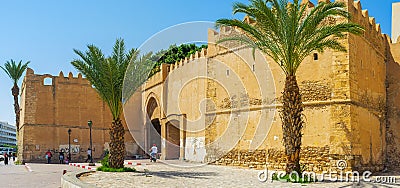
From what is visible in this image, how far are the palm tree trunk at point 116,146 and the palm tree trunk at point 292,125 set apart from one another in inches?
236

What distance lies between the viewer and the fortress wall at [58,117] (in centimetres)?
2697

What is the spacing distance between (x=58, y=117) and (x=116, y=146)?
1512cm

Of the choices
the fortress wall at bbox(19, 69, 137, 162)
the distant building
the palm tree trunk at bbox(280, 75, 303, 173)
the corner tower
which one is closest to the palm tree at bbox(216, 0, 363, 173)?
the palm tree trunk at bbox(280, 75, 303, 173)

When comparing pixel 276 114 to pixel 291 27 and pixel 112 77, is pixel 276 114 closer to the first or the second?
pixel 291 27

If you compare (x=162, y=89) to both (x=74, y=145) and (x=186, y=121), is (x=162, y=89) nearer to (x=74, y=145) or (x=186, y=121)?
(x=186, y=121)

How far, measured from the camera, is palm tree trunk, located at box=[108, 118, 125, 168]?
1427 cm

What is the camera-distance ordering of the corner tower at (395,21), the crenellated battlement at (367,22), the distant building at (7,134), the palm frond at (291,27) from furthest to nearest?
1. the distant building at (7,134)
2. the corner tower at (395,21)
3. the crenellated battlement at (367,22)
4. the palm frond at (291,27)

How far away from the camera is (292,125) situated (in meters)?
11.4

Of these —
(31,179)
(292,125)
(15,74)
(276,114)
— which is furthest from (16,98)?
(292,125)

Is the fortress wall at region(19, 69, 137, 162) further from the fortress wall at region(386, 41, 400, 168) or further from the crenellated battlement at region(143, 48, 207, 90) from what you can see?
the fortress wall at region(386, 41, 400, 168)

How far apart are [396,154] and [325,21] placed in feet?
19.8

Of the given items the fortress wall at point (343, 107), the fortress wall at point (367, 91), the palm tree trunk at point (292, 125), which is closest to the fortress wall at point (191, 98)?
the fortress wall at point (343, 107)

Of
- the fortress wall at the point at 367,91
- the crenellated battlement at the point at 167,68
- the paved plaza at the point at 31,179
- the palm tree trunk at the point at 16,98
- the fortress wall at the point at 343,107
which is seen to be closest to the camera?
the paved plaza at the point at 31,179

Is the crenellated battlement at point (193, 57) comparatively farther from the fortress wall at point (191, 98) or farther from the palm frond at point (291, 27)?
the palm frond at point (291, 27)
